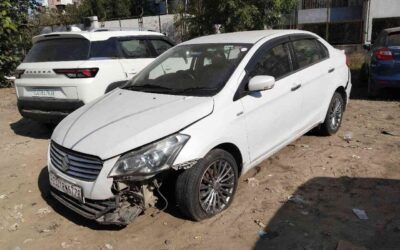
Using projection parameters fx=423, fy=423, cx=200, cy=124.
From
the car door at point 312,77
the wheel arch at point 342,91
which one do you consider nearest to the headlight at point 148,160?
the car door at point 312,77

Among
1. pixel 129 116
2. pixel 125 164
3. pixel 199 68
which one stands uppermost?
pixel 199 68

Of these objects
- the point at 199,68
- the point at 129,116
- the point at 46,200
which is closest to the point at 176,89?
the point at 199,68

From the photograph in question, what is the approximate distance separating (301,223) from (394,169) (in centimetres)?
180

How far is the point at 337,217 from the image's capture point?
13.2 ft

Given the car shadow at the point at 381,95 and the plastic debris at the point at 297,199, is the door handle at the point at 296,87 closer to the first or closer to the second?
the plastic debris at the point at 297,199

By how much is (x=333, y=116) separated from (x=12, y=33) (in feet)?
34.1

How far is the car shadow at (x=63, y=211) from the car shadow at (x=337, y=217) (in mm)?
1521

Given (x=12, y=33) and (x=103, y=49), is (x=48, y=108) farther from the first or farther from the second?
(x=12, y=33)

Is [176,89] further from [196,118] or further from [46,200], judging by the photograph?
[46,200]

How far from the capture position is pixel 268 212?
13.7 ft

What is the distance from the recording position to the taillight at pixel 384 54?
315 inches

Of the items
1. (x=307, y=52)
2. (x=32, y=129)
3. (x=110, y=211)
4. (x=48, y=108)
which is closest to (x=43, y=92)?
(x=48, y=108)

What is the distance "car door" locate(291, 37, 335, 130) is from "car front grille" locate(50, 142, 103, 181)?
273cm

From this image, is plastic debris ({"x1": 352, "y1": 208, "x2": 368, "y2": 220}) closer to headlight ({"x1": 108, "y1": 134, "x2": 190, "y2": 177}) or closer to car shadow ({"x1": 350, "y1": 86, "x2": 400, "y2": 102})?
headlight ({"x1": 108, "y1": 134, "x2": 190, "y2": 177})
